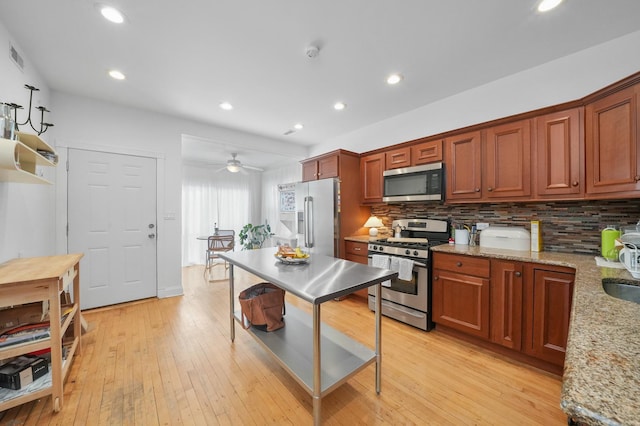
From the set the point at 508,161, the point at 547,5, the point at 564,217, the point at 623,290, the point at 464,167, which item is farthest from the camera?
the point at 464,167

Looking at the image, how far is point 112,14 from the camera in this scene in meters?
1.78

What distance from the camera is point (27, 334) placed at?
5.06 ft

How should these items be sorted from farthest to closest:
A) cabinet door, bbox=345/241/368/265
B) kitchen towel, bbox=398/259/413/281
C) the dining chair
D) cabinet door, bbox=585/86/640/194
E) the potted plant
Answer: the potted plant → the dining chair → cabinet door, bbox=345/241/368/265 → kitchen towel, bbox=398/259/413/281 → cabinet door, bbox=585/86/640/194

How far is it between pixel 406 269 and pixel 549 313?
114cm

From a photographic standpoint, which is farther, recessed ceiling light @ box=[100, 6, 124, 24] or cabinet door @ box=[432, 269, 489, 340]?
cabinet door @ box=[432, 269, 489, 340]

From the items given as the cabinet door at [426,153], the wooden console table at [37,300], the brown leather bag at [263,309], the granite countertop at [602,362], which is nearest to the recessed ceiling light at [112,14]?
the wooden console table at [37,300]

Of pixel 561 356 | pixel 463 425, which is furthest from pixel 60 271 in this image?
pixel 561 356

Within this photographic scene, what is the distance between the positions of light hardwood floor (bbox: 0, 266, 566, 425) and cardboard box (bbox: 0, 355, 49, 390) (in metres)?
0.20

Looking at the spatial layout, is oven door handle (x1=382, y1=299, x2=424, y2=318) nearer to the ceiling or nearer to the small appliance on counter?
the small appliance on counter

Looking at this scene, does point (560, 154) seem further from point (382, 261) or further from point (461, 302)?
point (382, 261)

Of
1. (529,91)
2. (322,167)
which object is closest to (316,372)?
(322,167)

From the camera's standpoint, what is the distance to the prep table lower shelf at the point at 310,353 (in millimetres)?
1546

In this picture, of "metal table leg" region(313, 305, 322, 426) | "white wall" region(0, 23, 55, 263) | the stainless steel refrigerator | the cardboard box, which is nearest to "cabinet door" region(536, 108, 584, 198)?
the stainless steel refrigerator

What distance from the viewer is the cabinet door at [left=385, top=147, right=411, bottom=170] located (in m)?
3.17
